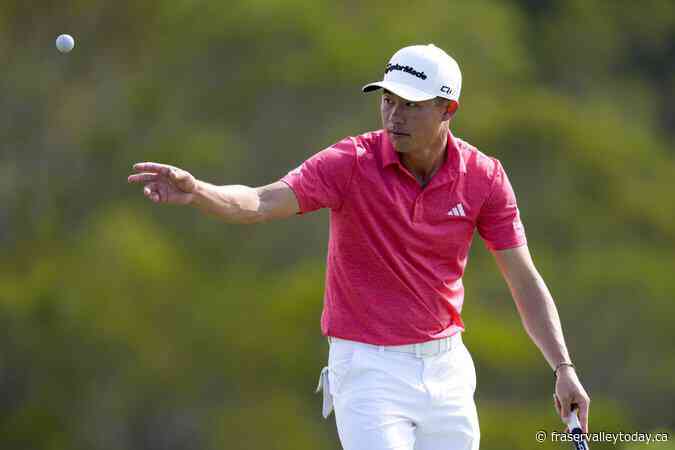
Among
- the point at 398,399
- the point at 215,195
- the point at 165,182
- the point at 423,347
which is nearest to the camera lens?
the point at 165,182

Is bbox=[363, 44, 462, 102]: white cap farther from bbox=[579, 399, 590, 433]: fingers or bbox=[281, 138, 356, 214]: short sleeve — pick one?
bbox=[579, 399, 590, 433]: fingers

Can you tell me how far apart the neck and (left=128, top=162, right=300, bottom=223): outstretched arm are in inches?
18.5

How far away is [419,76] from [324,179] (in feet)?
1.65

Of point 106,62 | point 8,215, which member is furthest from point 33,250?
point 106,62

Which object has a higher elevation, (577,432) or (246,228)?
(246,228)

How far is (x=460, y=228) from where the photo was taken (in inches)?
171

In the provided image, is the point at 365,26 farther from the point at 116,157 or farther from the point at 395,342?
the point at 395,342

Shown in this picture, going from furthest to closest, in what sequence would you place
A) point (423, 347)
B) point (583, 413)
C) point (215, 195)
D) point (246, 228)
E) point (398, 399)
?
point (246, 228) < point (583, 413) < point (423, 347) < point (398, 399) < point (215, 195)

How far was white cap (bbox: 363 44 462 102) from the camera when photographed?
4.29 metres

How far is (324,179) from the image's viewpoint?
424cm

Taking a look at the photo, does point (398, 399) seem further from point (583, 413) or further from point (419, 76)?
point (419, 76)

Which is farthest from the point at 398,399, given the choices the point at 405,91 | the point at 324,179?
the point at 405,91

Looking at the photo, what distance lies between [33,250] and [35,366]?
0.83m

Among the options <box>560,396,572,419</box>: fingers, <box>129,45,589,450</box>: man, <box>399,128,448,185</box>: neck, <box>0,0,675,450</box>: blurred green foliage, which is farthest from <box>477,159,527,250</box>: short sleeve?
<box>0,0,675,450</box>: blurred green foliage
